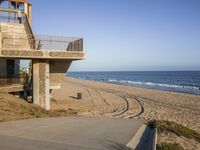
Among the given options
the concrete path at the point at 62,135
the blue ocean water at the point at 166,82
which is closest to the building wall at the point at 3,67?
the concrete path at the point at 62,135

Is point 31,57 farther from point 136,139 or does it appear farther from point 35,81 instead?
point 136,139

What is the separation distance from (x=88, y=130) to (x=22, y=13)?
13.1 meters

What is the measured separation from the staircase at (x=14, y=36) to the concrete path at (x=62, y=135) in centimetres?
703

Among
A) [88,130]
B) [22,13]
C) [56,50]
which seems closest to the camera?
[88,130]

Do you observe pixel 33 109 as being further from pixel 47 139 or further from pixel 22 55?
pixel 47 139

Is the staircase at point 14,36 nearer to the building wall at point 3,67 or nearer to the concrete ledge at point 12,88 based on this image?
the building wall at point 3,67

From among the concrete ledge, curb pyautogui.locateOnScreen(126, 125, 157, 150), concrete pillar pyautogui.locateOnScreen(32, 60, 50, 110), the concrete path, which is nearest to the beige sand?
concrete pillar pyautogui.locateOnScreen(32, 60, 50, 110)

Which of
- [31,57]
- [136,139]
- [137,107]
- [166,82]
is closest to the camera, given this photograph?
[136,139]

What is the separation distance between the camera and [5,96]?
563 inches

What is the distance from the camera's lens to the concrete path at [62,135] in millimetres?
7195

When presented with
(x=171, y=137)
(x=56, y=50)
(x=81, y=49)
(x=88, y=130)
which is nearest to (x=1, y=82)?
(x=56, y=50)

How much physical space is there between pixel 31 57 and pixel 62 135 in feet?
27.6

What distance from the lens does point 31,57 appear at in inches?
627

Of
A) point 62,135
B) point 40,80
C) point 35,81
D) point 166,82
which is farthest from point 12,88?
point 166,82
